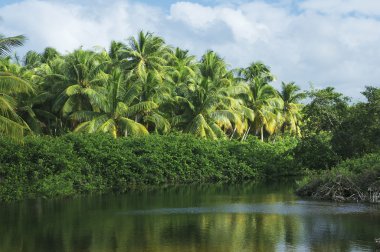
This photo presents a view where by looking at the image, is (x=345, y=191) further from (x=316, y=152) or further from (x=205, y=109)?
(x=205, y=109)

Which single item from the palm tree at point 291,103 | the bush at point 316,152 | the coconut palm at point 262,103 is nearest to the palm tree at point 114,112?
the bush at point 316,152

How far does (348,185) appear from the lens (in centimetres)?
2662

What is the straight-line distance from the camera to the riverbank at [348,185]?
84.8 ft

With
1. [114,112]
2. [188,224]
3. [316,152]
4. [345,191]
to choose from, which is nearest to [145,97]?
[114,112]

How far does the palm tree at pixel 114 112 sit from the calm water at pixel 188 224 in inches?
326

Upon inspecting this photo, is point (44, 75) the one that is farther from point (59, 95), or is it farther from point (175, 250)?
point (175, 250)

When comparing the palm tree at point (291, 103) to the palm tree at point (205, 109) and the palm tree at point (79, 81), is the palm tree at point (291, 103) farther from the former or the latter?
the palm tree at point (79, 81)

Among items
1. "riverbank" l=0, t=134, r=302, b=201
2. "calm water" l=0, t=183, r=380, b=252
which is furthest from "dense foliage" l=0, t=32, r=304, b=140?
"calm water" l=0, t=183, r=380, b=252

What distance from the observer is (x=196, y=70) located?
163ft

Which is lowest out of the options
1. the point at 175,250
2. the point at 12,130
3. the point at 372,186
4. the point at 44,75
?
the point at 175,250

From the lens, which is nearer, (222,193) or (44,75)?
(222,193)

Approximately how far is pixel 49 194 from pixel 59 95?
32.8 feet

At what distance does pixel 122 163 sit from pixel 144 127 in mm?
3809

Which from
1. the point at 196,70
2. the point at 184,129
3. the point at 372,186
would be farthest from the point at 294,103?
the point at 372,186
